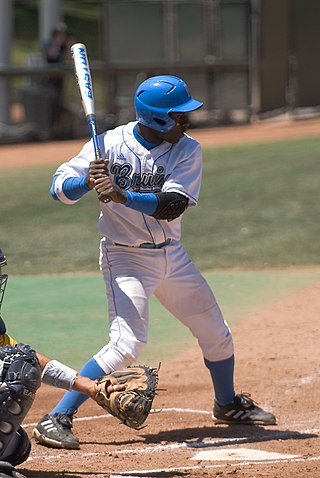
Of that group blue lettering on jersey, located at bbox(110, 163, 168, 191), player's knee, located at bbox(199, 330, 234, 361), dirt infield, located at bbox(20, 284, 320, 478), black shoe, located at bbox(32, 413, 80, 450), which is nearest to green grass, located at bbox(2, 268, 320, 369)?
dirt infield, located at bbox(20, 284, 320, 478)

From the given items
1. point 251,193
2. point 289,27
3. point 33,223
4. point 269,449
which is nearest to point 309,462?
point 269,449

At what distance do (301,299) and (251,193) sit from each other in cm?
512

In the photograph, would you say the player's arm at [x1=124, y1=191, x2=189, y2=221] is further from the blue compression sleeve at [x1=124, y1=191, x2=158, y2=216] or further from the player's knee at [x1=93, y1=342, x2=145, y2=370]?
the player's knee at [x1=93, y1=342, x2=145, y2=370]

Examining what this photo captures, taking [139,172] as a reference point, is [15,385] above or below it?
below

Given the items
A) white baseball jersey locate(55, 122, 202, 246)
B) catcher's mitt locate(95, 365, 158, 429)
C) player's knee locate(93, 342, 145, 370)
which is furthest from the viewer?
white baseball jersey locate(55, 122, 202, 246)

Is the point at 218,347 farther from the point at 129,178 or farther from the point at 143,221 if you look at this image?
the point at 129,178

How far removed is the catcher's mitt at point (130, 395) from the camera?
473 cm

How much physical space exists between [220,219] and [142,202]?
23.2 feet

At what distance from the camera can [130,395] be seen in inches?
187

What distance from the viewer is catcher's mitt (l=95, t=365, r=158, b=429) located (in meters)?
4.73

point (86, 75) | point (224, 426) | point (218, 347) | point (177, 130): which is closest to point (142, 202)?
point (177, 130)

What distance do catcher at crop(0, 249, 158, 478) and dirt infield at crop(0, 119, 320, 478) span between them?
0.92ft

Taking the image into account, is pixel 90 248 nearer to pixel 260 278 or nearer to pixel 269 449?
pixel 260 278

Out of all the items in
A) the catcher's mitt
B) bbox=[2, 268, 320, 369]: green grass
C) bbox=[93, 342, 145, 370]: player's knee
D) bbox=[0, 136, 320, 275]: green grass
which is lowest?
bbox=[0, 136, 320, 275]: green grass
